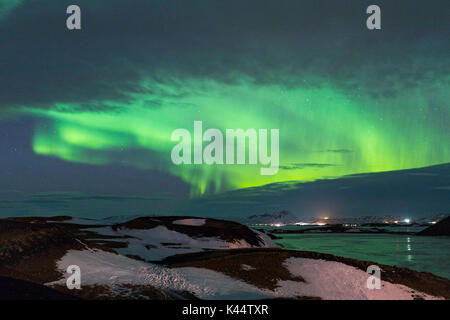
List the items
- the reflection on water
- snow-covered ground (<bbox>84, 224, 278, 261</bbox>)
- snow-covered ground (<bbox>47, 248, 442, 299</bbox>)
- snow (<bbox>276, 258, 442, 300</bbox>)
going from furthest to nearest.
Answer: the reflection on water < snow-covered ground (<bbox>84, 224, 278, 261</bbox>) < snow (<bbox>276, 258, 442, 300</bbox>) < snow-covered ground (<bbox>47, 248, 442, 299</bbox>)

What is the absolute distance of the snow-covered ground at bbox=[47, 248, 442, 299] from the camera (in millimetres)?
24125

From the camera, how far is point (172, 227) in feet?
245

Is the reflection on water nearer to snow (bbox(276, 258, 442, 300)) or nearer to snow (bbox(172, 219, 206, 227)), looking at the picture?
snow (bbox(276, 258, 442, 300))

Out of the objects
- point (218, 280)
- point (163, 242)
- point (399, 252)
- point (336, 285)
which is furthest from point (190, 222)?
point (336, 285)

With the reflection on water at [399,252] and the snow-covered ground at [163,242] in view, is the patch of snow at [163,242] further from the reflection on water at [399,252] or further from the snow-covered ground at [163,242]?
the reflection on water at [399,252]

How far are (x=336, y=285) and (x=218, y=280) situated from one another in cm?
800

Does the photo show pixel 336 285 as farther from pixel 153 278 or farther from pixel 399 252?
pixel 399 252

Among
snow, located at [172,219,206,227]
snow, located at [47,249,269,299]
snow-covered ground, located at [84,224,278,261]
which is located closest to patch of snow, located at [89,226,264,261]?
snow-covered ground, located at [84,224,278,261]

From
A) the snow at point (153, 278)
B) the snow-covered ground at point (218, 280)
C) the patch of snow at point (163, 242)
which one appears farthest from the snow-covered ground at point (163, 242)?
the snow-covered ground at point (218, 280)

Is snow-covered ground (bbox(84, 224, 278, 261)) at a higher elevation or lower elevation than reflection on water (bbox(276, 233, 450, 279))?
higher

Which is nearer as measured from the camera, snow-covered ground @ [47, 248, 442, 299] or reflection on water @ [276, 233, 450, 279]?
snow-covered ground @ [47, 248, 442, 299]

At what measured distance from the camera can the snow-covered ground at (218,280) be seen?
2412cm

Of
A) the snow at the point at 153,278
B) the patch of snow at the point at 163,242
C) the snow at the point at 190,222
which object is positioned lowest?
the snow at the point at 153,278

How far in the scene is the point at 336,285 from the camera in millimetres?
27281
